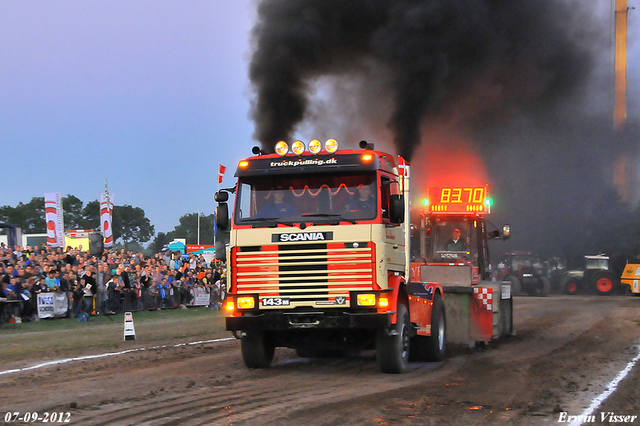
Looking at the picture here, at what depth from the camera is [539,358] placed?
1155cm

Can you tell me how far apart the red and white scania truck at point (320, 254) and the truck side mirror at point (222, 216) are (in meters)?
0.02

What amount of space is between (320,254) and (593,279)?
30.7 meters

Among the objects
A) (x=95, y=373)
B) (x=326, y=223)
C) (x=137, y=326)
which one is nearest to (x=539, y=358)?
(x=326, y=223)

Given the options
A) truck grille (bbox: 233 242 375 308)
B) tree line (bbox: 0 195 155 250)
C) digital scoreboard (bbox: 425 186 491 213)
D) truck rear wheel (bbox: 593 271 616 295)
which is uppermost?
tree line (bbox: 0 195 155 250)

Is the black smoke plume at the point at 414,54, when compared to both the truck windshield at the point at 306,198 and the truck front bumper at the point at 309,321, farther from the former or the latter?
the truck front bumper at the point at 309,321

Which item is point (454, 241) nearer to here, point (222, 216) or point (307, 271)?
point (307, 271)

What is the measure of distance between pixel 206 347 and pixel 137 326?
6231mm

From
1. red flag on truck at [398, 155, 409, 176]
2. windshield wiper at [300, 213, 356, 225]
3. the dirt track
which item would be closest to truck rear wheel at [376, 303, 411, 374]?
the dirt track

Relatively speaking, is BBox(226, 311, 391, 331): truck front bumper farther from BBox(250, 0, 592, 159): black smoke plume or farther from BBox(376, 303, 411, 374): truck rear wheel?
BBox(250, 0, 592, 159): black smoke plume

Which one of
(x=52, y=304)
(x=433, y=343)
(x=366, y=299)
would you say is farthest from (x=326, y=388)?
(x=52, y=304)

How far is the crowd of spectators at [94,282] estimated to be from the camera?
19.5m

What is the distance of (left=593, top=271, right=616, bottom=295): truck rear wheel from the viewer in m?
36.1

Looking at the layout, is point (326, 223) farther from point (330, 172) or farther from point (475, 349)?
point (475, 349)

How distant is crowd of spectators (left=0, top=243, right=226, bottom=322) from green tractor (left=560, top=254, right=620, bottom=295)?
19250 mm
